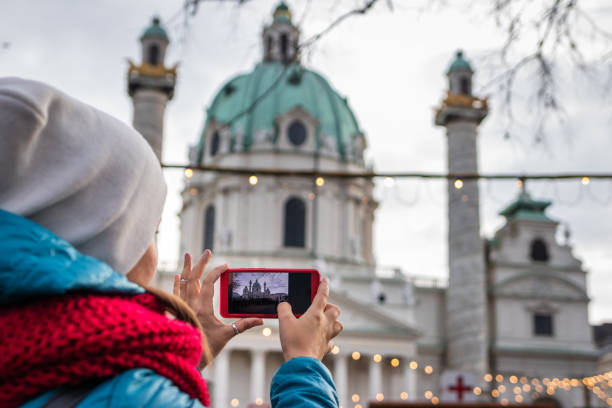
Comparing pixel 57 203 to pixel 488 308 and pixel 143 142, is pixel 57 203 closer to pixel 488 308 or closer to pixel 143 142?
pixel 143 142

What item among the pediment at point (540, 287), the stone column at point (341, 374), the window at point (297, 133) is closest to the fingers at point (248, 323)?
the stone column at point (341, 374)

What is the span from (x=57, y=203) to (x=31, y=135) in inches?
5.1

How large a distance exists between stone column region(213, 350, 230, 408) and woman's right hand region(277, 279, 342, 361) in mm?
33509

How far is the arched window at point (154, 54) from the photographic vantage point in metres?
36.9

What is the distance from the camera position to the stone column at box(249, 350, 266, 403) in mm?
35219

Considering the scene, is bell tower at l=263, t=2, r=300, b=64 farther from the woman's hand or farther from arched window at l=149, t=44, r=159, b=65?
arched window at l=149, t=44, r=159, b=65

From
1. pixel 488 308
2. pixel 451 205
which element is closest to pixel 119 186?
pixel 451 205

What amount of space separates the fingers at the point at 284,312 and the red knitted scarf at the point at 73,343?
0.44 m

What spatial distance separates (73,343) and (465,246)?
114ft

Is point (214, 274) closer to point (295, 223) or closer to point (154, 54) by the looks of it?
point (154, 54)

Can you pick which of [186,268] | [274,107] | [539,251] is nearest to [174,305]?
[186,268]

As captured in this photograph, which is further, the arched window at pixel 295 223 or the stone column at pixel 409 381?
the arched window at pixel 295 223

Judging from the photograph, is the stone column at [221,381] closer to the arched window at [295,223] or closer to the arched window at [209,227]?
the arched window at [295,223]

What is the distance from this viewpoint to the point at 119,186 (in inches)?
51.9
